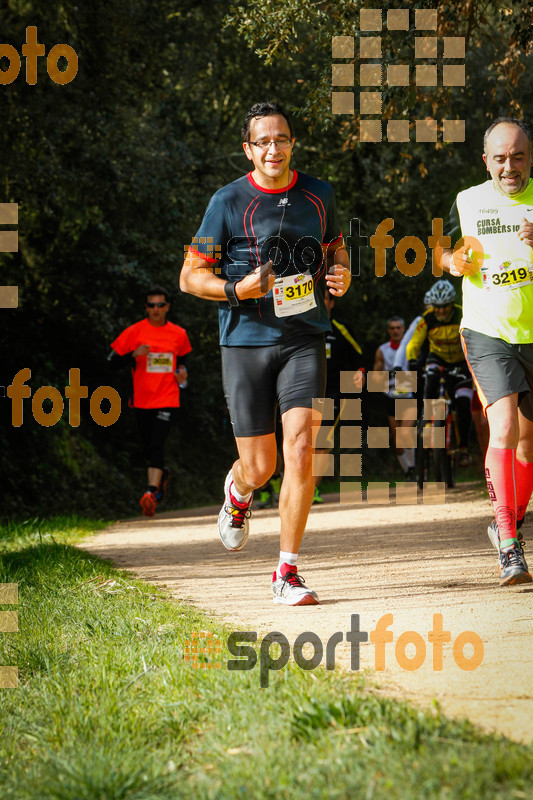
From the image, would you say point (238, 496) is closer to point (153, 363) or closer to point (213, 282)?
point (213, 282)

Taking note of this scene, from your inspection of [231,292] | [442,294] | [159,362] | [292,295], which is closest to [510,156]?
[292,295]

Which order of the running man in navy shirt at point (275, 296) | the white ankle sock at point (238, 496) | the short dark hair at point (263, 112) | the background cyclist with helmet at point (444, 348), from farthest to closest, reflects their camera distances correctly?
the background cyclist with helmet at point (444, 348) < the white ankle sock at point (238, 496) < the short dark hair at point (263, 112) < the running man in navy shirt at point (275, 296)

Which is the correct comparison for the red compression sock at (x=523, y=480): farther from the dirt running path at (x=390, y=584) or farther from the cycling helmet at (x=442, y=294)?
the cycling helmet at (x=442, y=294)

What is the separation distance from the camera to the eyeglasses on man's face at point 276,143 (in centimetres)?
554

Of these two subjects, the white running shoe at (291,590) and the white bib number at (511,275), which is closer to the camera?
the white running shoe at (291,590)

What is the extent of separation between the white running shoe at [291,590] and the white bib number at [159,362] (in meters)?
6.66

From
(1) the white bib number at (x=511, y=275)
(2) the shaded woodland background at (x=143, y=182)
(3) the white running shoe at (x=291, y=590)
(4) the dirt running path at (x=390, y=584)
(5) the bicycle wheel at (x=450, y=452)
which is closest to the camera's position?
(4) the dirt running path at (x=390, y=584)

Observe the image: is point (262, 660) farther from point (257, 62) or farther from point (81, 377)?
point (257, 62)

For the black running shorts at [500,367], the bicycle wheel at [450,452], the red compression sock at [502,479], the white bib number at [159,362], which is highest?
the black running shorts at [500,367]

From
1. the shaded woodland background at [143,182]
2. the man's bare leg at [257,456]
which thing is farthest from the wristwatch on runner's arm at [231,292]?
the shaded woodland background at [143,182]

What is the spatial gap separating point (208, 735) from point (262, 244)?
302cm

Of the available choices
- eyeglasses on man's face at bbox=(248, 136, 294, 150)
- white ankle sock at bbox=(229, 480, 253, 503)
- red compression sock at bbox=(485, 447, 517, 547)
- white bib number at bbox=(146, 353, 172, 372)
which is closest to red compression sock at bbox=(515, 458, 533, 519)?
red compression sock at bbox=(485, 447, 517, 547)

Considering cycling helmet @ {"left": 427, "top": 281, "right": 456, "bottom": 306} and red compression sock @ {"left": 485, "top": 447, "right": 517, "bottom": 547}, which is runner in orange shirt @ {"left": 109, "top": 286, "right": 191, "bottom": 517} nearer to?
cycling helmet @ {"left": 427, "top": 281, "right": 456, "bottom": 306}

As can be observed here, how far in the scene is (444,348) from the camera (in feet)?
39.3
